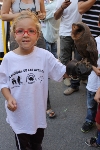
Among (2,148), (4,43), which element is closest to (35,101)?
(2,148)

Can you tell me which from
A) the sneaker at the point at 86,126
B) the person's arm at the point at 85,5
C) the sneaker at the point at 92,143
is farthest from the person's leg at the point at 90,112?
the person's arm at the point at 85,5

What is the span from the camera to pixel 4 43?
4664 millimetres

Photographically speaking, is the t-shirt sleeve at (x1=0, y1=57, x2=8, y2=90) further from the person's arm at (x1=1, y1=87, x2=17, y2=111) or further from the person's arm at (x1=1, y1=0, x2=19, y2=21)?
the person's arm at (x1=1, y1=0, x2=19, y2=21)

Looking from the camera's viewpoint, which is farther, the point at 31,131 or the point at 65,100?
the point at 65,100

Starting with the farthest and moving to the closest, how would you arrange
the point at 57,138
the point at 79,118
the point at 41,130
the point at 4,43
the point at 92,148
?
the point at 4,43
the point at 79,118
the point at 57,138
the point at 92,148
the point at 41,130

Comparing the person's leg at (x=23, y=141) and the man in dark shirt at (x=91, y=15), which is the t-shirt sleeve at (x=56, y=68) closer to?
the person's leg at (x=23, y=141)

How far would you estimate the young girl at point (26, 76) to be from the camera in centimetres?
171

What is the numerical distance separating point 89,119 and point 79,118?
1.00 feet

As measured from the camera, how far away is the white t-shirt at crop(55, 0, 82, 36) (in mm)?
3500

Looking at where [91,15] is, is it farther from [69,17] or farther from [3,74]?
[3,74]

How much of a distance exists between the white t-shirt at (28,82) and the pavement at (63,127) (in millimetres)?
780

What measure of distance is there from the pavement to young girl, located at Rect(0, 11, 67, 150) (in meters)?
0.76

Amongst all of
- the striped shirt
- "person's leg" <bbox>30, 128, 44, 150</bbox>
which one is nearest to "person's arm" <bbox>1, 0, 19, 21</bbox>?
the striped shirt

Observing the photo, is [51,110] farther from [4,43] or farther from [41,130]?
[4,43]
